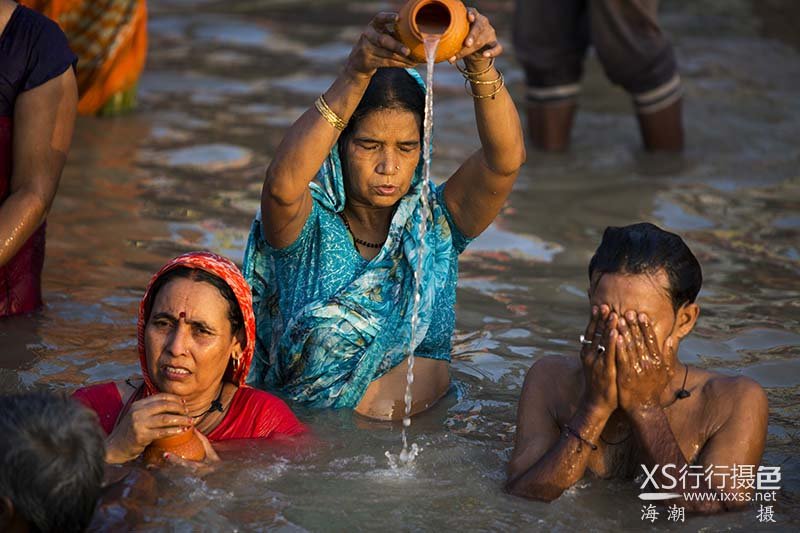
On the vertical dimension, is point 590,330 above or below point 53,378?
above

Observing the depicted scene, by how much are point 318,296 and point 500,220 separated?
8.75 feet

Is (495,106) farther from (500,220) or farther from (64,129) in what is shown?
(500,220)

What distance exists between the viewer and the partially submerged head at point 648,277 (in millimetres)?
4043

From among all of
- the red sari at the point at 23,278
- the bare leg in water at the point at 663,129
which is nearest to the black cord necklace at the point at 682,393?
the red sari at the point at 23,278

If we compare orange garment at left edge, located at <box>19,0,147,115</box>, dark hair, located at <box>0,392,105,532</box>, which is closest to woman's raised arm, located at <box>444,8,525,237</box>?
dark hair, located at <box>0,392,105,532</box>

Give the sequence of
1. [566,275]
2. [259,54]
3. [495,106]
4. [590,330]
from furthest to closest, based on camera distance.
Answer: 1. [259,54]
2. [566,275]
3. [495,106]
4. [590,330]

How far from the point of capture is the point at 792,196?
794 centimetres

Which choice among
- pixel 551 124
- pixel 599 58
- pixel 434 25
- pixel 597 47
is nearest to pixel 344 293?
pixel 434 25

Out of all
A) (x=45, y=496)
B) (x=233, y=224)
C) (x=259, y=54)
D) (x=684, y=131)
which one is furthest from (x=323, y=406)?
(x=259, y=54)

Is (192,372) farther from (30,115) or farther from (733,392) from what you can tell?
(733,392)

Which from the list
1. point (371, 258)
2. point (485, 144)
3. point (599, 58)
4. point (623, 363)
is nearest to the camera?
point (623, 363)

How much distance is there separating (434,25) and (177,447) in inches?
62.6

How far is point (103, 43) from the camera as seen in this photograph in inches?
333

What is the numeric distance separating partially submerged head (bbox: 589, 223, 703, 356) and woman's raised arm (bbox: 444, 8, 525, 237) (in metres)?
0.65
